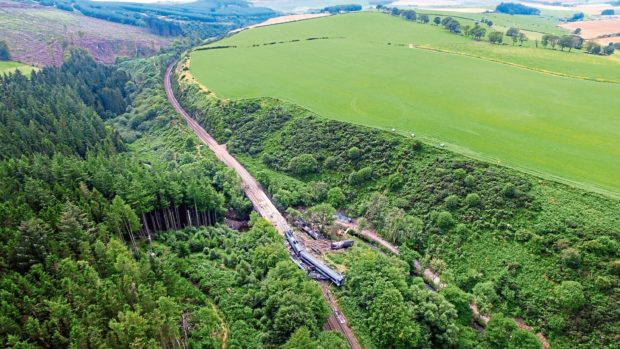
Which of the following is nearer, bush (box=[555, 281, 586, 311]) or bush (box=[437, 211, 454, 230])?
bush (box=[555, 281, 586, 311])

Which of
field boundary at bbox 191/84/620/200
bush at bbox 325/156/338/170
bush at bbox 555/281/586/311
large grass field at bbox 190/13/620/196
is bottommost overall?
bush at bbox 555/281/586/311

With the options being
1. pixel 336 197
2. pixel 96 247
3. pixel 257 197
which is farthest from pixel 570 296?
pixel 96 247

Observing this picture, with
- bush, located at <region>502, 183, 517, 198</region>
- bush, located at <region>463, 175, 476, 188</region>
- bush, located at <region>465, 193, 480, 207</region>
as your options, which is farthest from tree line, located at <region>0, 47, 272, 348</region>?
bush, located at <region>502, 183, 517, 198</region>

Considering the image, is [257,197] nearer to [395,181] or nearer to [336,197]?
[336,197]

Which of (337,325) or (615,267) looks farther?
(337,325)

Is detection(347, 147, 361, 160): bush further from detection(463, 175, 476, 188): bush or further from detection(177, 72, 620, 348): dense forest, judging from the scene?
detection(463, 175, 476, 188): bush

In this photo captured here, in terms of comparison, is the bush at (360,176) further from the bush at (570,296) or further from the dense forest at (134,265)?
the bush at (570,296)
